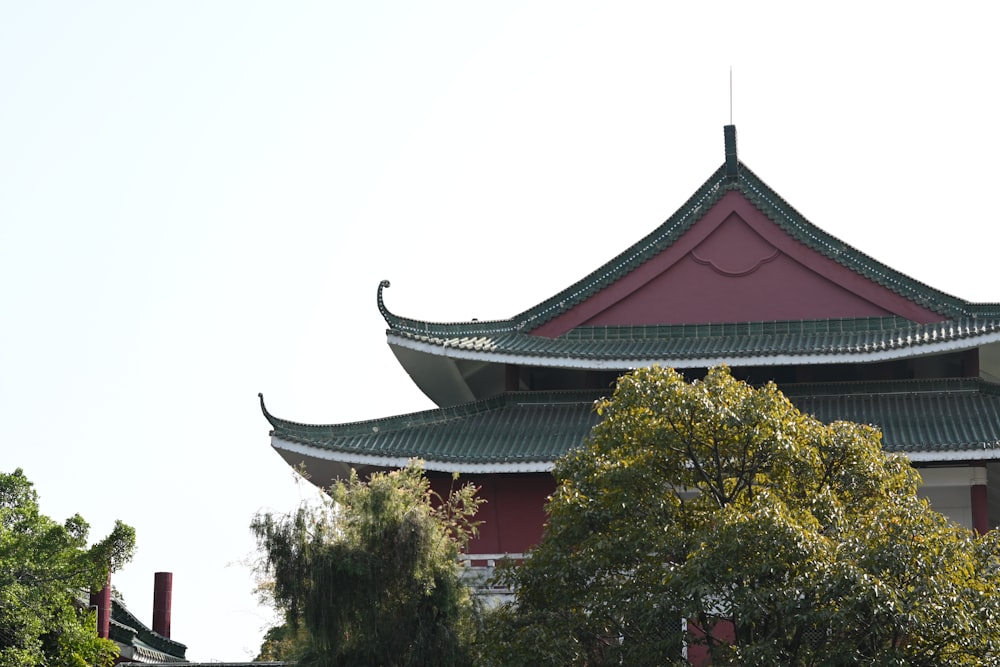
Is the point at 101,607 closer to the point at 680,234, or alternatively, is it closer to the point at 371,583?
the point at 371,583

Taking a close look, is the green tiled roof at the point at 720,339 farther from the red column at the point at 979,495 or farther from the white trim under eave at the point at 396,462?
the white trim under eave at the point at 396,462

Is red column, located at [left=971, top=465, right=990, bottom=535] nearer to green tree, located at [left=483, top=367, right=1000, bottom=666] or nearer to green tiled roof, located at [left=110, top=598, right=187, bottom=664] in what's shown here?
green tree, located at [left=483, top=367, right=1000, bottom=666]

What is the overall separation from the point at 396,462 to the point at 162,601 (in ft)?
34.0

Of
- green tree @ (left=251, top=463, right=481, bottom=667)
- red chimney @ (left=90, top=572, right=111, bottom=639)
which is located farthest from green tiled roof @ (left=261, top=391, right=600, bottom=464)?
green tree @ (left=251, top=463, right=481, bottom=667)

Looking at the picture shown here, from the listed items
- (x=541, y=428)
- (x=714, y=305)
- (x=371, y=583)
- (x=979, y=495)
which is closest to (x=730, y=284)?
(x=714, y=305)

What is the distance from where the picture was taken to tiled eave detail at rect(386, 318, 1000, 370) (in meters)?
21.6

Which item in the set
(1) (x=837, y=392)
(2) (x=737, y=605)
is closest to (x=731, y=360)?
(1) (x=837, y=392)

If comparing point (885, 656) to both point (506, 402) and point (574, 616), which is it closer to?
point (574, 616)

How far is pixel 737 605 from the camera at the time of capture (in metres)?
12.9

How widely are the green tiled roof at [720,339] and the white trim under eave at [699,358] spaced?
0.08 feet

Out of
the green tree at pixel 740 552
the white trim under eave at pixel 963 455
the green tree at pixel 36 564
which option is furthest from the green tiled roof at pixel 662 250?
the green tree at pixel 740 552

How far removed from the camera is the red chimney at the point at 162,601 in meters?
29.2

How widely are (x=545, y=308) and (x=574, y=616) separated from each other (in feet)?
33.6

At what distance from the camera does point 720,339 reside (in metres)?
23.0
